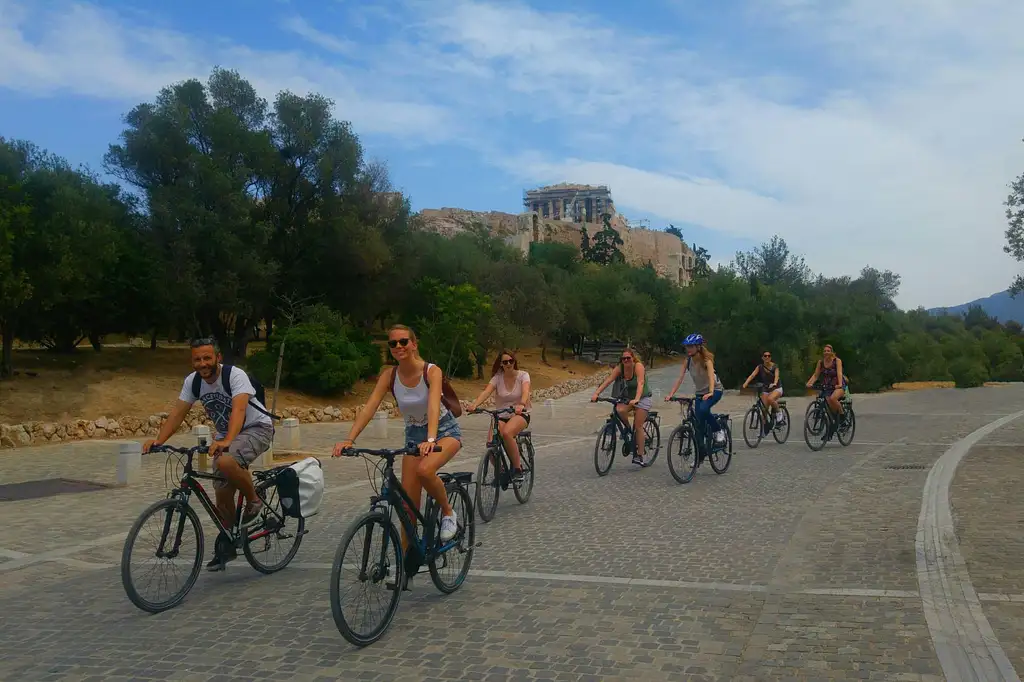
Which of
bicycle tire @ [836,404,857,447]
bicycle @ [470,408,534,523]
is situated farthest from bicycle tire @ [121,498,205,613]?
bicycle tire @ [836,404,857,447]

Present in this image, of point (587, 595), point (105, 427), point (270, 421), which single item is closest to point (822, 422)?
point (587, 595)

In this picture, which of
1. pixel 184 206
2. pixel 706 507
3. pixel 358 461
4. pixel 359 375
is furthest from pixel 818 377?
pixel 184 206

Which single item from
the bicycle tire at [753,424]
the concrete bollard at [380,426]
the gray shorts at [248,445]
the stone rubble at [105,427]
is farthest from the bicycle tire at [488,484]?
the concrete bollard at [380,426]

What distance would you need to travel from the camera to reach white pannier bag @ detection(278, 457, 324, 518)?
6285 mm

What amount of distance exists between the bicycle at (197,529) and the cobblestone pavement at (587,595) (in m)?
0.16

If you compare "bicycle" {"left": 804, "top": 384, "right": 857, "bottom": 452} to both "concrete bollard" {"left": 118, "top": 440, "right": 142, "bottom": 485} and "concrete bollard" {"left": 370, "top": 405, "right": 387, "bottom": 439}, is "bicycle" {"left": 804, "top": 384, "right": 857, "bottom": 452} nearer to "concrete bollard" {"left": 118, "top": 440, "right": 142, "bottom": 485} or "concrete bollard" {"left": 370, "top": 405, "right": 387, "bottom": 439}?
"concrete bollard" {"left": 370, "top": 405, "right": 387, "bottom": 439}

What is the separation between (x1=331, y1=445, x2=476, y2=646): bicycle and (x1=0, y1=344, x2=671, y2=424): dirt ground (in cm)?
1748

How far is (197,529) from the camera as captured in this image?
584 centimetres

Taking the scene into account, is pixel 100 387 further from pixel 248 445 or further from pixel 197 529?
pixel 197 529

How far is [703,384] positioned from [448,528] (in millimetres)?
7095

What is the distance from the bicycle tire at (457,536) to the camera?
5.61 meters

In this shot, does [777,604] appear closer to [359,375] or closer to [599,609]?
[599,609]

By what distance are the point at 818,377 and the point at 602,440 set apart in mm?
Answer: 5502

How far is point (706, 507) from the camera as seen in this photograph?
9508 mm
